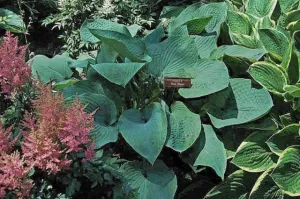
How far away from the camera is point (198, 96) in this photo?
9.74 ft

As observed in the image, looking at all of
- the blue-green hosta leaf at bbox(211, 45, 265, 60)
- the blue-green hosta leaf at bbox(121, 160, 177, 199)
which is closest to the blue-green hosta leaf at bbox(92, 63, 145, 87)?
the blue-green hosta leaf at bbox(121, 160, 177, 199)

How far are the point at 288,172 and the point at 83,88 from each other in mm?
1143

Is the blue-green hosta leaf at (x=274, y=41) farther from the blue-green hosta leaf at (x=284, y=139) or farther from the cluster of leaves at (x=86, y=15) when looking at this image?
the cluster of leaves at (x=86, y=15)

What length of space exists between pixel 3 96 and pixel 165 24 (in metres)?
1.46

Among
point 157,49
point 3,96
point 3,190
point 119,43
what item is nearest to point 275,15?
point 157,49

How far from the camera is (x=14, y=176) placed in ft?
6.48

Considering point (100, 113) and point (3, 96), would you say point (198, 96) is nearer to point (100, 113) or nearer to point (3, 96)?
point (100, 113)

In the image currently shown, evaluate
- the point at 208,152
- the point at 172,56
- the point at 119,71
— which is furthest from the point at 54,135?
the point at 172,56

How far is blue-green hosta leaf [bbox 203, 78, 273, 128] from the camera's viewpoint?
2.94m

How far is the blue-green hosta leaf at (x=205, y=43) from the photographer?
10.8ft

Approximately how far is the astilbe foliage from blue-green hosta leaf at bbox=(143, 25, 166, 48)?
125cm

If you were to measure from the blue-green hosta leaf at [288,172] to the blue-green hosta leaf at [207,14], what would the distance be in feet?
2.92

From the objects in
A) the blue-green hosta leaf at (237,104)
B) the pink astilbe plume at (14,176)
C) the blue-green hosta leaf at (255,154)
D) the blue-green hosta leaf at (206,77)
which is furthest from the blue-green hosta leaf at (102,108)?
the pink astilbe plume at (14,176)

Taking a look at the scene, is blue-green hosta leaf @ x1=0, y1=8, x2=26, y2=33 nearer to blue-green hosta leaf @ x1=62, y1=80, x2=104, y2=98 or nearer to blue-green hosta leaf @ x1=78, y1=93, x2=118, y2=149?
blue-green hosta leaf @ x1=62, y1=80, x2=104, y2=98
